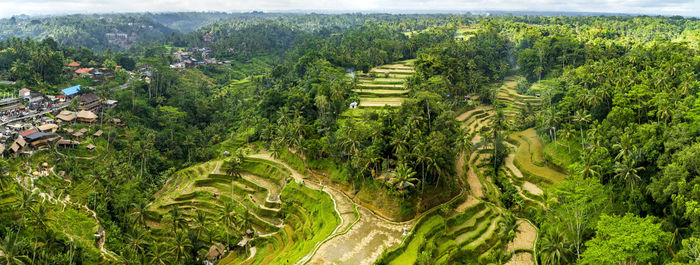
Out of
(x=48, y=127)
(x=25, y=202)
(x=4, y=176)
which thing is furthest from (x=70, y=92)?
(x=25, y=202)

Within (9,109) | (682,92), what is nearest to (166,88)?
(9,109)

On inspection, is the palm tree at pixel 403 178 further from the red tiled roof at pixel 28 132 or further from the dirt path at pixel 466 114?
the red tiled roof at pixel 28 132

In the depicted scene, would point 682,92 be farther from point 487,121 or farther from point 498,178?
point 487,121

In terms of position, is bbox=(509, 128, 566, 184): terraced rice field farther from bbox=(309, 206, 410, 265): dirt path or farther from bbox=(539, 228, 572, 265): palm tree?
bbox=(309, 206, 410, 265): dirt path

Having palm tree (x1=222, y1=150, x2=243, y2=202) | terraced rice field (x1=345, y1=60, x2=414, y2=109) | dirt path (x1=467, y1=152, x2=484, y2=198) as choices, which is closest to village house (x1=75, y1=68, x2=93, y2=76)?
palm tree (x1=222, y1=150, x2=243, y2=202)

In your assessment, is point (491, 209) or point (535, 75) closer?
point (491, 209)

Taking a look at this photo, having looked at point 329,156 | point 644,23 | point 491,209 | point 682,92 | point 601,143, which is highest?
point 644,23

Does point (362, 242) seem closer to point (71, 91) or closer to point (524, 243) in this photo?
point (524, 243)
